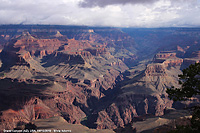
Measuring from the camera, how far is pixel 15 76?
529 feet

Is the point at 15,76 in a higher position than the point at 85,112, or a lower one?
higher

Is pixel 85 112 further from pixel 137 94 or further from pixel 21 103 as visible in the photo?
pixel 21 103

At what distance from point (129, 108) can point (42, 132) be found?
70.7m

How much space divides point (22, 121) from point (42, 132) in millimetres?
26919

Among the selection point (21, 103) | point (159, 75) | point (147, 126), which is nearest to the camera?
point (147, 126)

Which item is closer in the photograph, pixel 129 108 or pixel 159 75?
pixel 129 108

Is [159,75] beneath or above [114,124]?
above

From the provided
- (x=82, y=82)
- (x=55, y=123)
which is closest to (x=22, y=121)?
(x=55, y=123)

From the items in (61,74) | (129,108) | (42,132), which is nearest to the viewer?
(42,132)

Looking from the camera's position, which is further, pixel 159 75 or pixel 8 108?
pixel 159 75

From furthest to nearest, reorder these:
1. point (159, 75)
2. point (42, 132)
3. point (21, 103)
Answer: point (159, 75)
point (21, 103)
point (42, 132)

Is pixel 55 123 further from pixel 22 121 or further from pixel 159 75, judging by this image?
pixel 159 75

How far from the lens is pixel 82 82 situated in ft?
585

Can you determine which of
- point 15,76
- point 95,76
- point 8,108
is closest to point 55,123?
point 8,108
